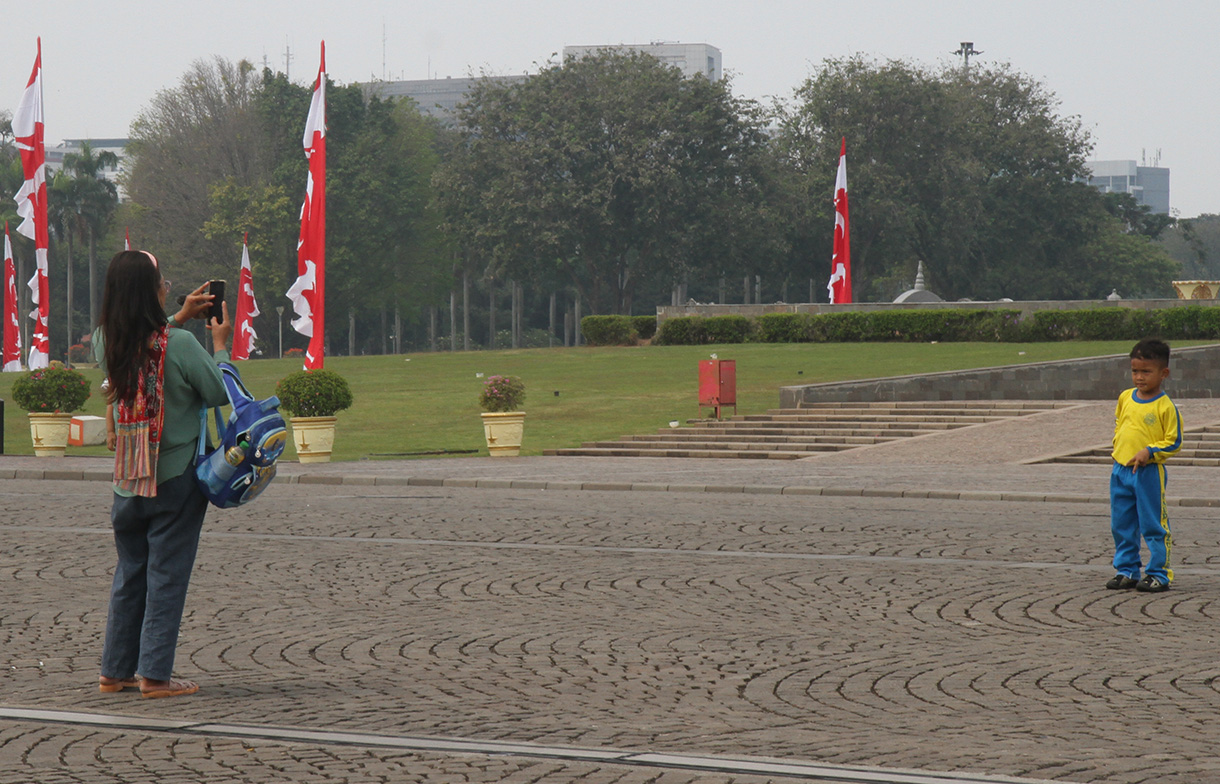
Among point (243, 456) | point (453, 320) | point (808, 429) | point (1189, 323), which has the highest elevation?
point (453, 320)

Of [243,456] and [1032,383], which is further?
[1032,383]

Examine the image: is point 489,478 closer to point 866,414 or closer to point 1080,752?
point 866,414

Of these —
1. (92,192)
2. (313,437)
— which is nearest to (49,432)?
(313,437)

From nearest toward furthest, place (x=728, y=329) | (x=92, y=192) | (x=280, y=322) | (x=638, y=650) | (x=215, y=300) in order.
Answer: (x=215, y=300), (x=638, y=650), (x=728, y=329), (x=280, y=322), (x=92, y=192)

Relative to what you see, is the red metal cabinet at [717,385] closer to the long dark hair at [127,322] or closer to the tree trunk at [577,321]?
the long dark hair at [127,322]

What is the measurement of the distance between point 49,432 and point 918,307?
2925 cm

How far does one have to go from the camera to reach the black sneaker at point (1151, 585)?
8703 millimetres

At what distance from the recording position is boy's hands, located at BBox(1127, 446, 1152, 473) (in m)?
8.88

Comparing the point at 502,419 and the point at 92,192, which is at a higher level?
the point at 92,192

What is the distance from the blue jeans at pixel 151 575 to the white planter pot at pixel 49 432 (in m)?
18.7

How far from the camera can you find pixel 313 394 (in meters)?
22.2

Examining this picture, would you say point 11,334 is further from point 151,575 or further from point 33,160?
point 151,575

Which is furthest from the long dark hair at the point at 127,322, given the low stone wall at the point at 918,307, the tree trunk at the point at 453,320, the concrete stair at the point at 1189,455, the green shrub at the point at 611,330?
the tree trunk at the point at 453,320

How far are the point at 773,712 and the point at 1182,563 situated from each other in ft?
19.3
